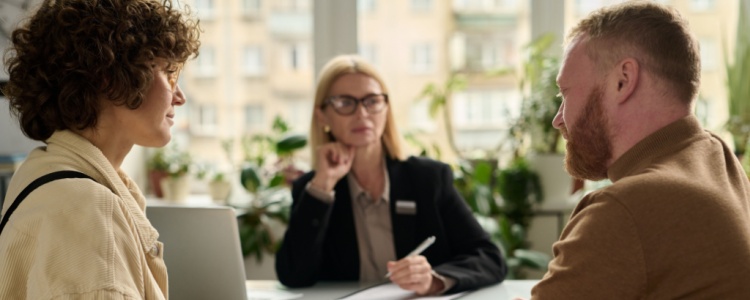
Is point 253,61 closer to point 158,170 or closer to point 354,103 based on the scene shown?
point 158,170

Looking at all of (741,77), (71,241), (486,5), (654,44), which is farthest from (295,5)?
(71,241)

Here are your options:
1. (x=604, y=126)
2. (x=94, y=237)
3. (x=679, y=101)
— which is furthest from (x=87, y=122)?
(x=679, y=101)

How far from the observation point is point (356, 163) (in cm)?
277

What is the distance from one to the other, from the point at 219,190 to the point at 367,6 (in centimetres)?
111

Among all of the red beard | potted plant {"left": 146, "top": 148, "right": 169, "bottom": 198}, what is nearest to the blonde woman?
the red beard

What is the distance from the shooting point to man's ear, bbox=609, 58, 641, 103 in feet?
4.67

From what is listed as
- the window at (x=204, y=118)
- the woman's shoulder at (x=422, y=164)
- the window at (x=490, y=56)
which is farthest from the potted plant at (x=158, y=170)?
the woman's shoulder at (x=422, y=164)

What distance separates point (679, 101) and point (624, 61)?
0.36 ft

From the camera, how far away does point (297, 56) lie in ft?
13.6

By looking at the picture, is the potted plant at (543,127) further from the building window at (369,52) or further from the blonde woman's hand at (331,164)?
the blonde woman's hand at (331,164)

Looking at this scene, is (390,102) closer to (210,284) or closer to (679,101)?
(210,284)

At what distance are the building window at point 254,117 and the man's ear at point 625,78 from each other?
2.93 m

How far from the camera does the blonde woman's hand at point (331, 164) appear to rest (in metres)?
2.62

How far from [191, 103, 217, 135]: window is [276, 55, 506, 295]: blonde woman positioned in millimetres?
1514
